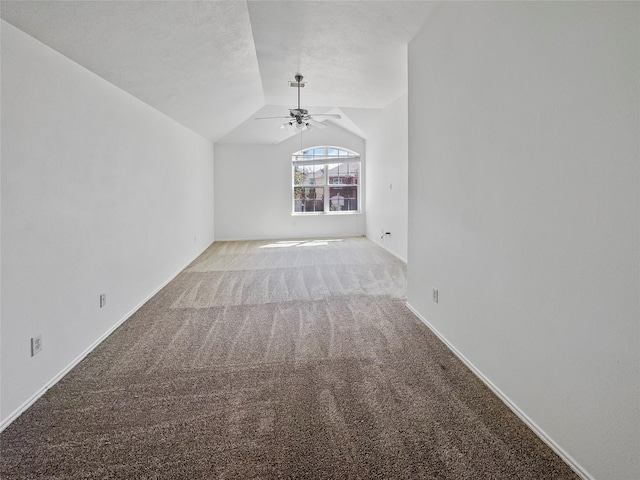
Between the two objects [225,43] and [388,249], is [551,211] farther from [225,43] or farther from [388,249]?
[388,249]

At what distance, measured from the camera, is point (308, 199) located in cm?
895

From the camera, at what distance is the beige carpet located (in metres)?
1.53

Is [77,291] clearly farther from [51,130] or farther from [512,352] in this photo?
[512,352]

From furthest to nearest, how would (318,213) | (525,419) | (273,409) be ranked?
(318,213) < (273,409) < (525,419)

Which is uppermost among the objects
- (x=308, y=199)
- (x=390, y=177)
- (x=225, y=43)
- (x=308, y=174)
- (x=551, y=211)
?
(x=225, y=43)

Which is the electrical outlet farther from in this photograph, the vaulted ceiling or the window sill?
the window sill

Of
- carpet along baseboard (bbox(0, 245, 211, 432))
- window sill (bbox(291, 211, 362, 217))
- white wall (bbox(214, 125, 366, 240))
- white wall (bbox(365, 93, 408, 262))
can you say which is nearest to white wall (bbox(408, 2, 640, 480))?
carpet along baseboard (bbox(0, 245, 211, 432))

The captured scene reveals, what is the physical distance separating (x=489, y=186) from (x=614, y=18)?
953mm

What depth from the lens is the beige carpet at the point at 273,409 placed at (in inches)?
60.3

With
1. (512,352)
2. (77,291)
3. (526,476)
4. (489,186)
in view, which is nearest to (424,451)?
(526,476)

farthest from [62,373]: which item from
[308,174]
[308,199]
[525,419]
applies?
[308,174]

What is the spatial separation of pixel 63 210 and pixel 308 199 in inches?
268

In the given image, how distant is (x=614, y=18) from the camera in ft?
4.06

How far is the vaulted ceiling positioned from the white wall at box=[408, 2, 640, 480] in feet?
2.77
